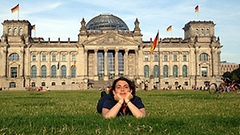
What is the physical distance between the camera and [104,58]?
92.6 meters

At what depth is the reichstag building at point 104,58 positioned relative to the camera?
92562 millimetres

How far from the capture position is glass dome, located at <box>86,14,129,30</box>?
4031 inches

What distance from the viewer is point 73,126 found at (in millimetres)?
7496

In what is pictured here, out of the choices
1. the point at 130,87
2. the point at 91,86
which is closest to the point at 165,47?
the point at 91,86

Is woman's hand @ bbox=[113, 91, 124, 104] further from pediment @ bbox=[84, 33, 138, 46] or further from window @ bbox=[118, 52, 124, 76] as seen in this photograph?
window @ bbox=[118, 52, 124, 76]

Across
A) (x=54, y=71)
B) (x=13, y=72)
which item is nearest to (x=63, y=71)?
(x=54, y=71)

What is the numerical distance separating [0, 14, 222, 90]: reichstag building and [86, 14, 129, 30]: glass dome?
1.09 m

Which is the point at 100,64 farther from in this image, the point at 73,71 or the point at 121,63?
the point at 73,71

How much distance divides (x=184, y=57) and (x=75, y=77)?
114 ft

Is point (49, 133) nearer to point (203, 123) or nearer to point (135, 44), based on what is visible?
point (203, 123)

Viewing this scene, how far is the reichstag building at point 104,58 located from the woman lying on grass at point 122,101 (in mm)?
80117

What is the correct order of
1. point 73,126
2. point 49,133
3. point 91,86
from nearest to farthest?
point 49,133 < point 73,126 < point 91,86

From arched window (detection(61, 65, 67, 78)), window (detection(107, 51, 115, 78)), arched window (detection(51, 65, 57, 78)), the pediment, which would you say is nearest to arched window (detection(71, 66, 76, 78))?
arched window (detection(61, 65, 67, 78))

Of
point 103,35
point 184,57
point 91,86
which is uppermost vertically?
point 103,35
